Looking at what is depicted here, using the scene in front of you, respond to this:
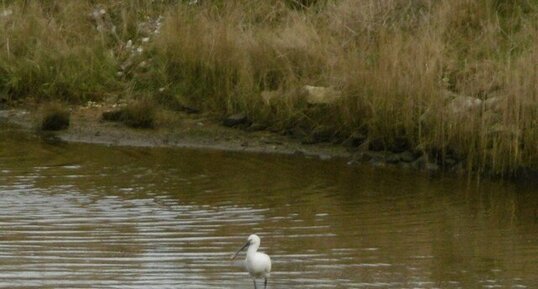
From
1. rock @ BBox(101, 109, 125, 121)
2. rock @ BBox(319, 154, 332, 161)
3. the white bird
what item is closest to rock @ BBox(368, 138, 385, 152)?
rock @ BBox(319, 154, 332, 161)

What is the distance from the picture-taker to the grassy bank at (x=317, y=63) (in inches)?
587

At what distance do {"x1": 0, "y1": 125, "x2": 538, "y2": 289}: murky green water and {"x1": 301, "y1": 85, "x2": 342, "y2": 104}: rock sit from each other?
30.4 inches

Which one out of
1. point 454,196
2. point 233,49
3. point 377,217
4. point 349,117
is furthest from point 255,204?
point 233,49

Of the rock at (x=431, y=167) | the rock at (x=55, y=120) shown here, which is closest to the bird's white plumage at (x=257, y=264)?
the rock at (x=431, y=167)

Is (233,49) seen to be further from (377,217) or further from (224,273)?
(224,273)

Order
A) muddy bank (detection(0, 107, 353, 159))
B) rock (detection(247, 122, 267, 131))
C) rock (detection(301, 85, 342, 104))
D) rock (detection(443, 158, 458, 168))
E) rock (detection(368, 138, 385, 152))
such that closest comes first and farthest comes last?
rock (detection(443, 158, 458, 168)) → rock (detection(368, 138, 385, 152)) → rock (detection(301, 85, 342, 104)) → muddy bank (detection(0, 107, 353, 159)) → rock (detection(247, 122, 267, 131))

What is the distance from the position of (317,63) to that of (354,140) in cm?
126

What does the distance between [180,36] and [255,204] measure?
17.1 feet

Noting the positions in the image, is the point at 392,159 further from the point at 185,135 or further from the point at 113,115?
the point at 113,115

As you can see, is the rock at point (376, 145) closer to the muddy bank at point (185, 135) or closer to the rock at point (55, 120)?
the muddy bank at point (185, 135)

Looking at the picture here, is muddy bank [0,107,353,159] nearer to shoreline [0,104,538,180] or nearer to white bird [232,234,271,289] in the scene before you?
shoreline [0,104,538,180]

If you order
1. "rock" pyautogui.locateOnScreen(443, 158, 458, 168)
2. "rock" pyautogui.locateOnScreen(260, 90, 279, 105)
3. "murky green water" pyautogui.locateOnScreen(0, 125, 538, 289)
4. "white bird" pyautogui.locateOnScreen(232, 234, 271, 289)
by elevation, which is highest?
"rock" pyautogui.locateOnScreen(260, 90, 279, 105)

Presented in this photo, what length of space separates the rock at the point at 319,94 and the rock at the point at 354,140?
0.44 metres

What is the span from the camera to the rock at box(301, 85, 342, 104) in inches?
627
